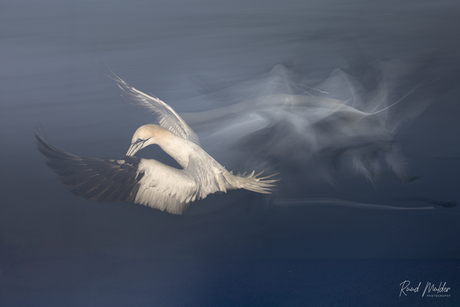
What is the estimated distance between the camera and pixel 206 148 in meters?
1.08

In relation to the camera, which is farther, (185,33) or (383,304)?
(185,33)

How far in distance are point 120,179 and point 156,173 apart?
9 cm

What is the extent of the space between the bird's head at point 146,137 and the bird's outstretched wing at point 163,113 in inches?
2.3

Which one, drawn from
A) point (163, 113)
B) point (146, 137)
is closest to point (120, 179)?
point (146, 137)

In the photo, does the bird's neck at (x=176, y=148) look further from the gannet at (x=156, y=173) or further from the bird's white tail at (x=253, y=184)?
the bird's white tail at (x=253, y=184)

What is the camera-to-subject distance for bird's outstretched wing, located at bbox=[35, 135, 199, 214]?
34.4 inches

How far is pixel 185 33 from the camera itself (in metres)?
1.21

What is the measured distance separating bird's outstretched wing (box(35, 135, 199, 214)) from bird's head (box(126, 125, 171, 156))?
14 centimetres

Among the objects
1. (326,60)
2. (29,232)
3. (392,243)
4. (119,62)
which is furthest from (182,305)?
(326,60)

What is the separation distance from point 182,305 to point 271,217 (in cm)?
34

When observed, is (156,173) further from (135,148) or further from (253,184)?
(253,184)

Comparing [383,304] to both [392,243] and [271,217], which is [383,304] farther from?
[271,217]

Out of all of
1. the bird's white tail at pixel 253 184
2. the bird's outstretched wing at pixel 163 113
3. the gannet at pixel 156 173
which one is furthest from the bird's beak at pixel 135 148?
the bird's white tail at pixel 253 184

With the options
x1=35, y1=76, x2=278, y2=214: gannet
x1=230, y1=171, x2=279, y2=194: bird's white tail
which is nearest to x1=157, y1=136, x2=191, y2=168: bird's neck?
x1=35, y1=76, x2=278, y2=214: gannet
